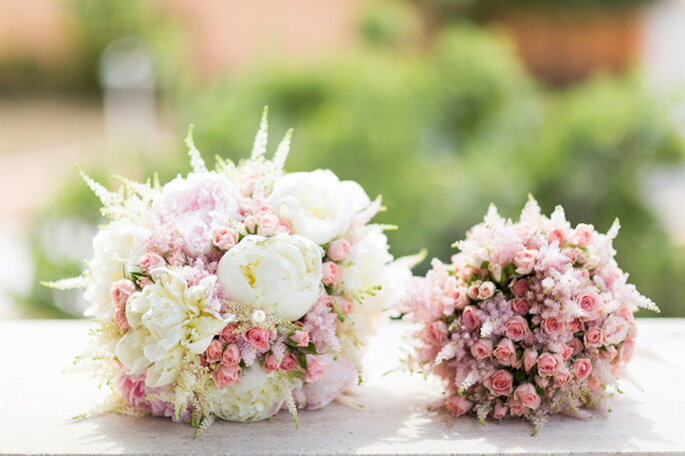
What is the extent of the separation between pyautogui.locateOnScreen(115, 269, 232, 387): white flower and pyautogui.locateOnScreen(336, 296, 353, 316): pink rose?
21cm

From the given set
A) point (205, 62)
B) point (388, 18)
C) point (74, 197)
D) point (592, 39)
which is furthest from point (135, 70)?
point (74, 197)

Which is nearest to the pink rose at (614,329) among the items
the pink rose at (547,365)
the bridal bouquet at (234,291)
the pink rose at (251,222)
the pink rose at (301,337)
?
the pink rose at (547,365)

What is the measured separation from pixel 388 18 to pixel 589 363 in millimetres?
6179

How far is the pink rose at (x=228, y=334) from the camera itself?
4.09 feet

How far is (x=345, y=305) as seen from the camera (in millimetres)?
1333

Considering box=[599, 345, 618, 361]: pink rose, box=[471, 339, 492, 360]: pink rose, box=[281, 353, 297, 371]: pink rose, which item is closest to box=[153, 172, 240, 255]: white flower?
box=[281, 353, 297, 371]: pink rose

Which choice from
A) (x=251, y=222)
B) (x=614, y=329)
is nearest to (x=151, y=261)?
(x=251, y=222)

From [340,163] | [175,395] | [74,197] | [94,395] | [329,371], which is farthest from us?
[340,163]

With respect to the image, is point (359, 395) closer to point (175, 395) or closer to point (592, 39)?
point (175, 395)

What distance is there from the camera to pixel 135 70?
11.8 metres

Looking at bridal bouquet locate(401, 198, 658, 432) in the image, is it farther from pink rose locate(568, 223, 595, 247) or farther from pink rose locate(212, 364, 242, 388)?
pink rose locate(212, 364, 242, 388)

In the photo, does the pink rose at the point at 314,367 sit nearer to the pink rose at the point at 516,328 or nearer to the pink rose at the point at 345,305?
the pink rose at the point at 345,305

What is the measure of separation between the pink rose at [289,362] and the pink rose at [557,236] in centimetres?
49

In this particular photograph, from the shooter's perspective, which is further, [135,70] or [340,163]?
[135,70]
